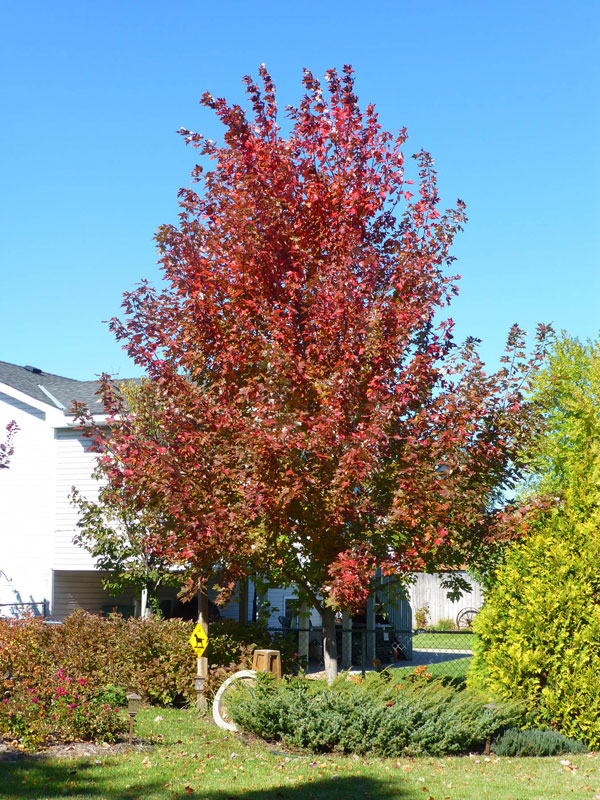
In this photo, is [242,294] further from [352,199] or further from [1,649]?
[1,649]

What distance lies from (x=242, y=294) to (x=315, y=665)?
12176 mm

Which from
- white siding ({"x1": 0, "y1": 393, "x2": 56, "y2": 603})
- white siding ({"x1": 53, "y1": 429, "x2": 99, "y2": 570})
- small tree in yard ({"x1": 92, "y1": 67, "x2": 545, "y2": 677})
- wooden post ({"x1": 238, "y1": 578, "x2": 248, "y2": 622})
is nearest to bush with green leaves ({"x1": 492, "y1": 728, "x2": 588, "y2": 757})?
small tree in yard ({"x1": 92, "y1": 67, "x2": 545, "y2": 677})

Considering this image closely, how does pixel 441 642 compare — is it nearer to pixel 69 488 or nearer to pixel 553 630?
pixel 69 488

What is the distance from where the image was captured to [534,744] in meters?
8.77

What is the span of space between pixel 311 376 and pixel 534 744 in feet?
15.3

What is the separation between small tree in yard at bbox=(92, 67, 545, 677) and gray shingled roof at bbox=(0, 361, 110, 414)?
968 cm

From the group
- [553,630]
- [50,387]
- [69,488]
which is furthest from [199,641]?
[50,387]

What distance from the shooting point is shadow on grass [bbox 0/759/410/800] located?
20.9ft

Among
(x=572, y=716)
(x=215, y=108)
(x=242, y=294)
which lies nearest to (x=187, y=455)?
(x=242, y=294)

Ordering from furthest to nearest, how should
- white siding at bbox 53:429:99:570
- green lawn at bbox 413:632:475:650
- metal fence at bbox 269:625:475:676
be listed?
green lawn at bbox 413:632:475:650 < white siding at bbox 53:429:99:570 < metal fence at bbox 269:625:475:676

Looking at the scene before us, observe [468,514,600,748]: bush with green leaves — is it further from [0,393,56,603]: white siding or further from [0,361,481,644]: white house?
[0,393,56,603]: white siding

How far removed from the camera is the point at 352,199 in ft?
30.6

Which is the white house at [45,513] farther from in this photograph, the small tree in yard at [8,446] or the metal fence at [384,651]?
the metal fence at [384,651]

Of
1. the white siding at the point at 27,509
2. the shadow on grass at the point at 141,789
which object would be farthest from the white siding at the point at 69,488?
the shadow on grass at the point at 141,789
